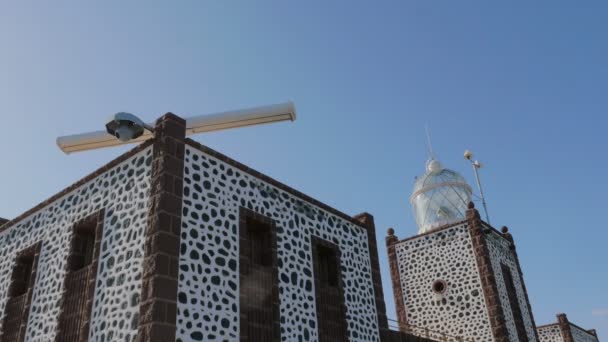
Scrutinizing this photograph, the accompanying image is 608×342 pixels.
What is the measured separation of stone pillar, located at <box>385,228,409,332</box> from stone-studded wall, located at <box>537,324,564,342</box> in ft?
41.3

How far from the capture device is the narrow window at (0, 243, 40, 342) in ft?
A: 44.0

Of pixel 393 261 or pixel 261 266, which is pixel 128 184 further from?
pixel 393 261

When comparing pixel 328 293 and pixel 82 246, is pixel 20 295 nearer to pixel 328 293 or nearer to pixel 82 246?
pixel 82 246

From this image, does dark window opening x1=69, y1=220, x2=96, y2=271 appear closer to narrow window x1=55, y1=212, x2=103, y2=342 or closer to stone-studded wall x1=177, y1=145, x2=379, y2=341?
narrow window x1=55, y1=212, x2=103, y2=342

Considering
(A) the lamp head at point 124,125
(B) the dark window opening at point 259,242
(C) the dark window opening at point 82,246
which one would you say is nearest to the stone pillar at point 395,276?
(B) the dark window opening at point 259,242

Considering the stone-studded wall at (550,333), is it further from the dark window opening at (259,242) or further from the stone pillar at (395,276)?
the dark window opening at (259,242)

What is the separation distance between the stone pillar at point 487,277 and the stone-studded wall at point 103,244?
14.0 meters

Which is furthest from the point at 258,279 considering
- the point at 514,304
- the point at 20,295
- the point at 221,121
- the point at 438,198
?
the point at 438,198

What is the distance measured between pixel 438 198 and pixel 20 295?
18.3 m

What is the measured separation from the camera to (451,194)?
86.6ft

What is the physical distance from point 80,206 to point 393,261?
1374 centimetres

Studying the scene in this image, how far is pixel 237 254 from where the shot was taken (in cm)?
1246

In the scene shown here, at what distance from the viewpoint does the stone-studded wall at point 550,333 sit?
3012cm

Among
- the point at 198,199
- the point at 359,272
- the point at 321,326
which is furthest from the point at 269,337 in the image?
the point at 359,272
